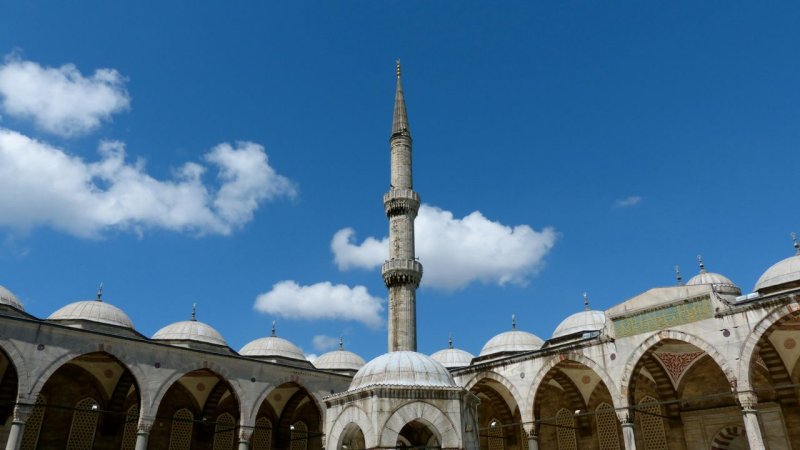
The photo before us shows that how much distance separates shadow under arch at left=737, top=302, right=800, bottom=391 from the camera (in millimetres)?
14961

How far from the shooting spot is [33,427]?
1978 cm

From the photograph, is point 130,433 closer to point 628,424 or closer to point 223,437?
point 223,437

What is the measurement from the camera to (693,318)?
1647 centimetres

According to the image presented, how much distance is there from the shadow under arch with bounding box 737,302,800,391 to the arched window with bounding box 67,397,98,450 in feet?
64.2

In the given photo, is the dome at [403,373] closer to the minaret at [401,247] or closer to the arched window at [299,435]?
the minaret at [401,247]

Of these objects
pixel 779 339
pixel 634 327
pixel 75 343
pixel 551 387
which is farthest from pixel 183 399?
pixel 779 339

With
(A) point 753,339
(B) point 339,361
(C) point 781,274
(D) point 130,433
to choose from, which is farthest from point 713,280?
(D) point 130,433

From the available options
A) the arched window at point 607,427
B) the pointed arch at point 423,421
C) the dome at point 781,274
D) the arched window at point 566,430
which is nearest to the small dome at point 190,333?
the arched window at point 566,430

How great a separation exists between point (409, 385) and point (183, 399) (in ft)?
55.2

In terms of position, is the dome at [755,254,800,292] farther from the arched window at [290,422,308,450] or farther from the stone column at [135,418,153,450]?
the stone column at [135,418,153,450]

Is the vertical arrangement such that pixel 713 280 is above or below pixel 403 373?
above

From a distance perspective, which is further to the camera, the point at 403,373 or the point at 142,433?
the point at 142,433

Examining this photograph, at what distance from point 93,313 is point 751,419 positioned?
71.7 feet

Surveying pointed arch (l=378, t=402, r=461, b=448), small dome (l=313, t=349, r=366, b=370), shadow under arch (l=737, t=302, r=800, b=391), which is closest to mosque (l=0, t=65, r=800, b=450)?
shadow under arch (l=737, t=302, r=800, b=391)
